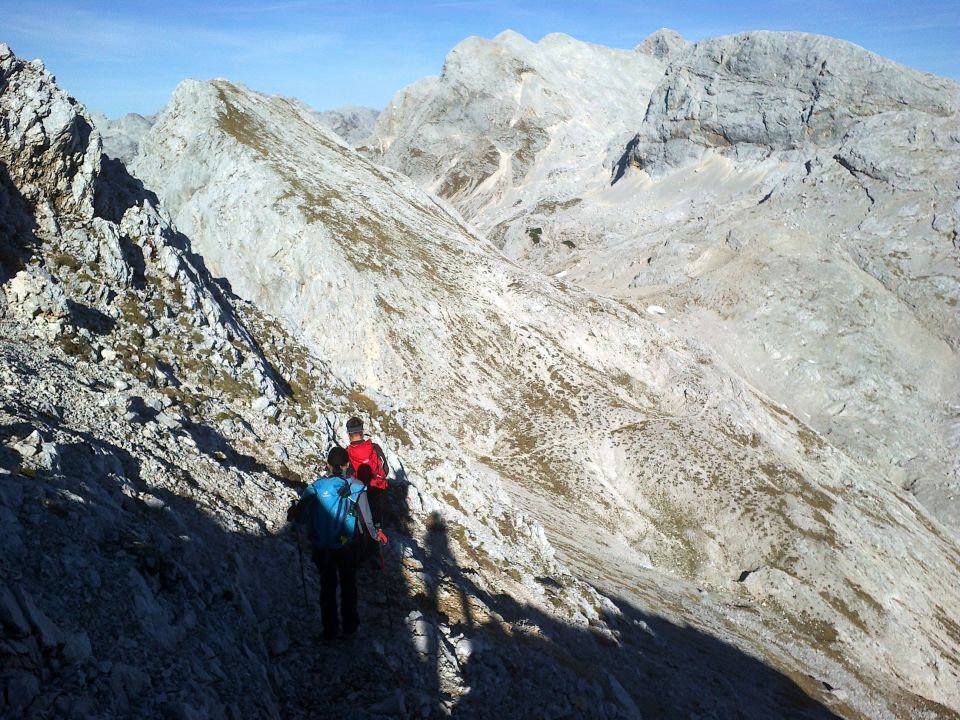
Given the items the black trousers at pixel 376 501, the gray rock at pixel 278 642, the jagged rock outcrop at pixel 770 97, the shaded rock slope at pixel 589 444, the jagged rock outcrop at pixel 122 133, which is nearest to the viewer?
the gray rock at pixel 278 642

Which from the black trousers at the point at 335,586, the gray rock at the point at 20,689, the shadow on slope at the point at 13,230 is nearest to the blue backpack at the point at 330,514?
the black trousers at the point at 335,586

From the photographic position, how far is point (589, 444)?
44.1 metres

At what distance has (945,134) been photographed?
290ft

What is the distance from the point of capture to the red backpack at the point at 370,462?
14219 millimetres

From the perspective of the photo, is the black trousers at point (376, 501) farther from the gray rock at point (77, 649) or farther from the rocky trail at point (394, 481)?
the gray rock at point (77, 649)

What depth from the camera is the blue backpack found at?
11258 mm

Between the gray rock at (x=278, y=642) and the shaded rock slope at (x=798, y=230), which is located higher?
the shaded rock slope at (x=798, y=230)

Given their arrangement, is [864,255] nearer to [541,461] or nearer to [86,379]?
[541,461]

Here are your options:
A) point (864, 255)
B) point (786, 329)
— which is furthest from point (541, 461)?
point (864, 255)

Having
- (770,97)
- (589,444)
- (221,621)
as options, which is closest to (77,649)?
(221,621)

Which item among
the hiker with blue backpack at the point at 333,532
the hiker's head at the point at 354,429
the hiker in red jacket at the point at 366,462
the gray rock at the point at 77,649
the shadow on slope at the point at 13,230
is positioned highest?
the shadow on slope at the point at 13,230

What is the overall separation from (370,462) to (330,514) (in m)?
2.99

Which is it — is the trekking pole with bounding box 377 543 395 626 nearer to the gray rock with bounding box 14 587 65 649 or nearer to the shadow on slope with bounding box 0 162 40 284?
the gray rock with bounding box 14 587 65 649

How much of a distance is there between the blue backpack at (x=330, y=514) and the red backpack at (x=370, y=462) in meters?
2.82
